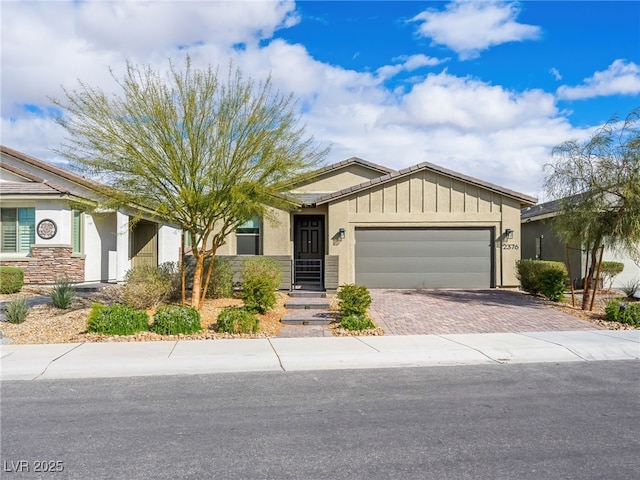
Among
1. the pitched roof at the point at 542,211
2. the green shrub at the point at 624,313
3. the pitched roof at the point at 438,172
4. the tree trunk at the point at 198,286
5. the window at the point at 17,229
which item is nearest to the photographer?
the green shrub at the point at 624,313

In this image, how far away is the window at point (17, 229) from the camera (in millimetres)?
16547

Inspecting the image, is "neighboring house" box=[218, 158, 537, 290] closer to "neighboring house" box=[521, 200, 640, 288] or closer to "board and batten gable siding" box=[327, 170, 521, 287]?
"board and batten gable siding" box=[327, 170, 521, 287]

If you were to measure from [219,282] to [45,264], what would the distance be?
6.16 meters

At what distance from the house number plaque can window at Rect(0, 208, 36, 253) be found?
448 millimetres

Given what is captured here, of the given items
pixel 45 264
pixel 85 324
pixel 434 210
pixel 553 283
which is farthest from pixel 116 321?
pixel 553 283

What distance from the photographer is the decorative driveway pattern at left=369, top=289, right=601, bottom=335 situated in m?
11.4

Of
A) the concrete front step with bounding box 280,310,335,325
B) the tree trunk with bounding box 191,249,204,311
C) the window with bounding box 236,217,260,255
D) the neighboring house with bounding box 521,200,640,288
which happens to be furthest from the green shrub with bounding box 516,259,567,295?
the tree trunk with bounding box 191,249,204,311

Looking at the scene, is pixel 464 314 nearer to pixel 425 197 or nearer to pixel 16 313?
pixel 425 197

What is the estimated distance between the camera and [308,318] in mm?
11953

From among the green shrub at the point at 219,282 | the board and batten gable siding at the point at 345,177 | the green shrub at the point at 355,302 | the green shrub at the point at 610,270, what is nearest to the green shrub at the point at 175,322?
the green shrub at the point at 355,302

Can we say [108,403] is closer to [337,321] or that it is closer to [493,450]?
[493,450]

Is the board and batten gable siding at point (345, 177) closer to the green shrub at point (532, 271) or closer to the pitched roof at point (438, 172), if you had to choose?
the pitched roof at point (438, 172)

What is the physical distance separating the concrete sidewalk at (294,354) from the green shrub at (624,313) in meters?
1.53

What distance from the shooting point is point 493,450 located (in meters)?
4.66
